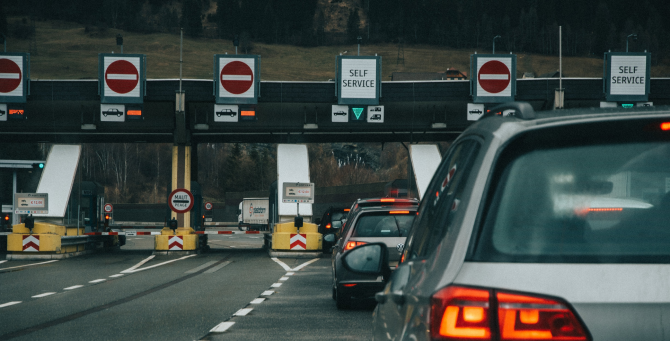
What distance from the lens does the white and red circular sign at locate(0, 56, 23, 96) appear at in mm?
30219

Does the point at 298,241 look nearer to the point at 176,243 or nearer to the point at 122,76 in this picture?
the point at 176,243

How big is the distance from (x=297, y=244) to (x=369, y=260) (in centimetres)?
2383

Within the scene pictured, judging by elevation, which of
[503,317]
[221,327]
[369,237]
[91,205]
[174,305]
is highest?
[503,317]

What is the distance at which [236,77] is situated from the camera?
100 feet

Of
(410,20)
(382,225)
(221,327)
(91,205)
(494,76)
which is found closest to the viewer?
(221,327)

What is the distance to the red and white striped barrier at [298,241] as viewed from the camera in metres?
27.3

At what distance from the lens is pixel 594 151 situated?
2.43m

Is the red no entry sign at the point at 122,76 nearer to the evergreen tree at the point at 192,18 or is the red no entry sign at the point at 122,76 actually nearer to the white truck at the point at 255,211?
the white truck at the point at 255,211

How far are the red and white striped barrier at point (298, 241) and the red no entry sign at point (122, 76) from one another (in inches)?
338

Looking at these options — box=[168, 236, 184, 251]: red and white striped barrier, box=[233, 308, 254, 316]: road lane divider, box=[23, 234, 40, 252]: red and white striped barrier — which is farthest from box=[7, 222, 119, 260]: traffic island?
box=[233, 308, 254, 316]: road lane divider

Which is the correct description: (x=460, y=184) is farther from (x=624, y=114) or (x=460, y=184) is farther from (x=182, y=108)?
(x=182, y=108)

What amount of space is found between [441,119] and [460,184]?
34.2m

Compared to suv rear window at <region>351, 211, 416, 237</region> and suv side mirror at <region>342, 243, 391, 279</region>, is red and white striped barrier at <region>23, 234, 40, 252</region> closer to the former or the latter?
suv rear window at <region>351, 211, 416, 237</region>

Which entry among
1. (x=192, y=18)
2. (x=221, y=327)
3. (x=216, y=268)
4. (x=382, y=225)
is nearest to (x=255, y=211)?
(x=216, y=268)
